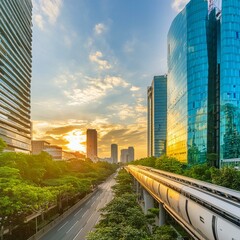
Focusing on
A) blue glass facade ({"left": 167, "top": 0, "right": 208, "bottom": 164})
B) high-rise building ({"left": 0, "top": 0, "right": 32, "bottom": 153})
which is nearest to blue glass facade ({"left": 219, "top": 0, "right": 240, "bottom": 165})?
blue glass facade ({"left": 167, "top": 0, "right": 208, "bottom": 164})

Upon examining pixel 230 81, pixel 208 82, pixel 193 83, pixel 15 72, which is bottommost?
pixel 230 81

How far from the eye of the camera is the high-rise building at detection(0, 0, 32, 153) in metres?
101

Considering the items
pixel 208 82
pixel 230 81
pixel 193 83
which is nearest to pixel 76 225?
pixel 230 81

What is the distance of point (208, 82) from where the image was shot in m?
89.2

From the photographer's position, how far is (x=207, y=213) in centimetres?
1439

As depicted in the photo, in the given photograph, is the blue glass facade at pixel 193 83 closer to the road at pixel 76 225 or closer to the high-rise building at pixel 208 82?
the high-rise building at pixel 208 82

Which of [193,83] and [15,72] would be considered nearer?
[193,83]

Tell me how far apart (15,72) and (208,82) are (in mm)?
86902

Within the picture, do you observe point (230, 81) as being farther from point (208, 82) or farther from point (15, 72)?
point (15, 72)

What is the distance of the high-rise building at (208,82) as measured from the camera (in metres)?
79.8

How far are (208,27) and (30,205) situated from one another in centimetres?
8818

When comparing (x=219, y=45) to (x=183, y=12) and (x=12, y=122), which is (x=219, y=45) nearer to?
(x=183, y=12)

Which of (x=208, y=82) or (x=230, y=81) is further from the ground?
(x=208, y=82)

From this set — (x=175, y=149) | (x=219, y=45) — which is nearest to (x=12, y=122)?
(x=175, y=149)
